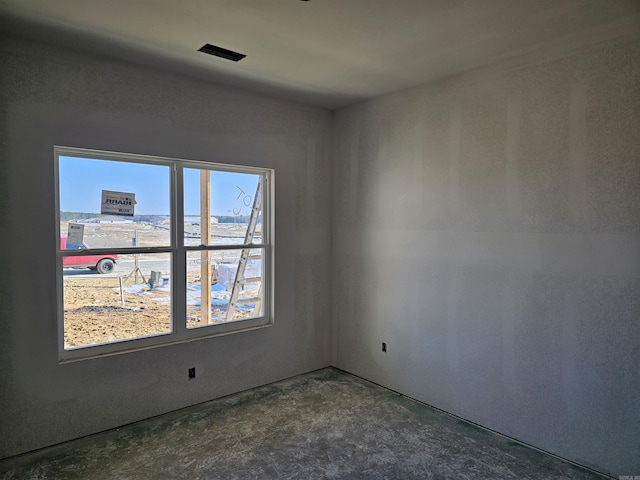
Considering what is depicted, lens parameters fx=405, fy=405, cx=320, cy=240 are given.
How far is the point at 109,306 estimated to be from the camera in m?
3.30

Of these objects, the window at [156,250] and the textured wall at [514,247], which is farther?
the window at [156,250]

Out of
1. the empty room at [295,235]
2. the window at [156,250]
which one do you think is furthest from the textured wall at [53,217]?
A: the window at [156,250]

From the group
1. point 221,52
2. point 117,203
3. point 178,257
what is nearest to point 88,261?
point 117,203

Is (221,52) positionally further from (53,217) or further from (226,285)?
(226,285)

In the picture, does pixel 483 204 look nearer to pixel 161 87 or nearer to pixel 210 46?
pixel 210 46

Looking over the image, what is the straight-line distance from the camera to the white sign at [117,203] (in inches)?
128

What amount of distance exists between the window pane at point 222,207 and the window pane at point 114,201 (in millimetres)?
211

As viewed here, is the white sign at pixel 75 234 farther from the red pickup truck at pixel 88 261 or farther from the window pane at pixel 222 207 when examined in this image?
the window pane at pixel 222 207

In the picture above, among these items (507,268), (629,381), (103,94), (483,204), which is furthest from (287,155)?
(629,381)

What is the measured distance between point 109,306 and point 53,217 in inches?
32.2

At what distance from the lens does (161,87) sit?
11.2 ft

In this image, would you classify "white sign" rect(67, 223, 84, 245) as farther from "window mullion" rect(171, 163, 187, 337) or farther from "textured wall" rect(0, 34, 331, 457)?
"window mullion" rect(171, 163, 187, 337)

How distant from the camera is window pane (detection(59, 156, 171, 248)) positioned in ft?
10.2

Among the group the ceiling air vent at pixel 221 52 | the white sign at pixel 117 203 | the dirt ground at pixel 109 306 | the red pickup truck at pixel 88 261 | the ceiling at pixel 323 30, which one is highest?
the ceiling air vent at pixel 221 52
